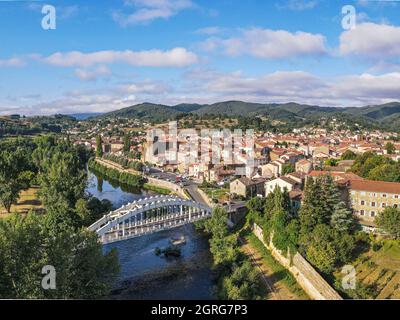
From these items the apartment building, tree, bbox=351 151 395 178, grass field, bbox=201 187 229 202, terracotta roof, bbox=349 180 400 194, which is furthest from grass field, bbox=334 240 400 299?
grass field, bbox=201 187 229 202

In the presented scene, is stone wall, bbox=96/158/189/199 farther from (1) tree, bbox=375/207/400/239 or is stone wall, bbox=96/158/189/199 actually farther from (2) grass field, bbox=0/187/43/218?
(1) tree, bbox=375/207/400/239

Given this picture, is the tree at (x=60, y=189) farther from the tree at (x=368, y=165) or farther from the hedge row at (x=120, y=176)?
the tree at (x=368, y=165)

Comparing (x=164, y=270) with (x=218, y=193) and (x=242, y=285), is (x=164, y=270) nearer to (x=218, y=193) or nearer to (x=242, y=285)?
(x=242, y=285)

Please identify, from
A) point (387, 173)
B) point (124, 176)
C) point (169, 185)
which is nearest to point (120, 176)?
point (124, 176)

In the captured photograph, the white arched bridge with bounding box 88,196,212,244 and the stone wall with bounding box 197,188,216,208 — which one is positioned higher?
the white arched bridge with bounding box 88,196,212,244
